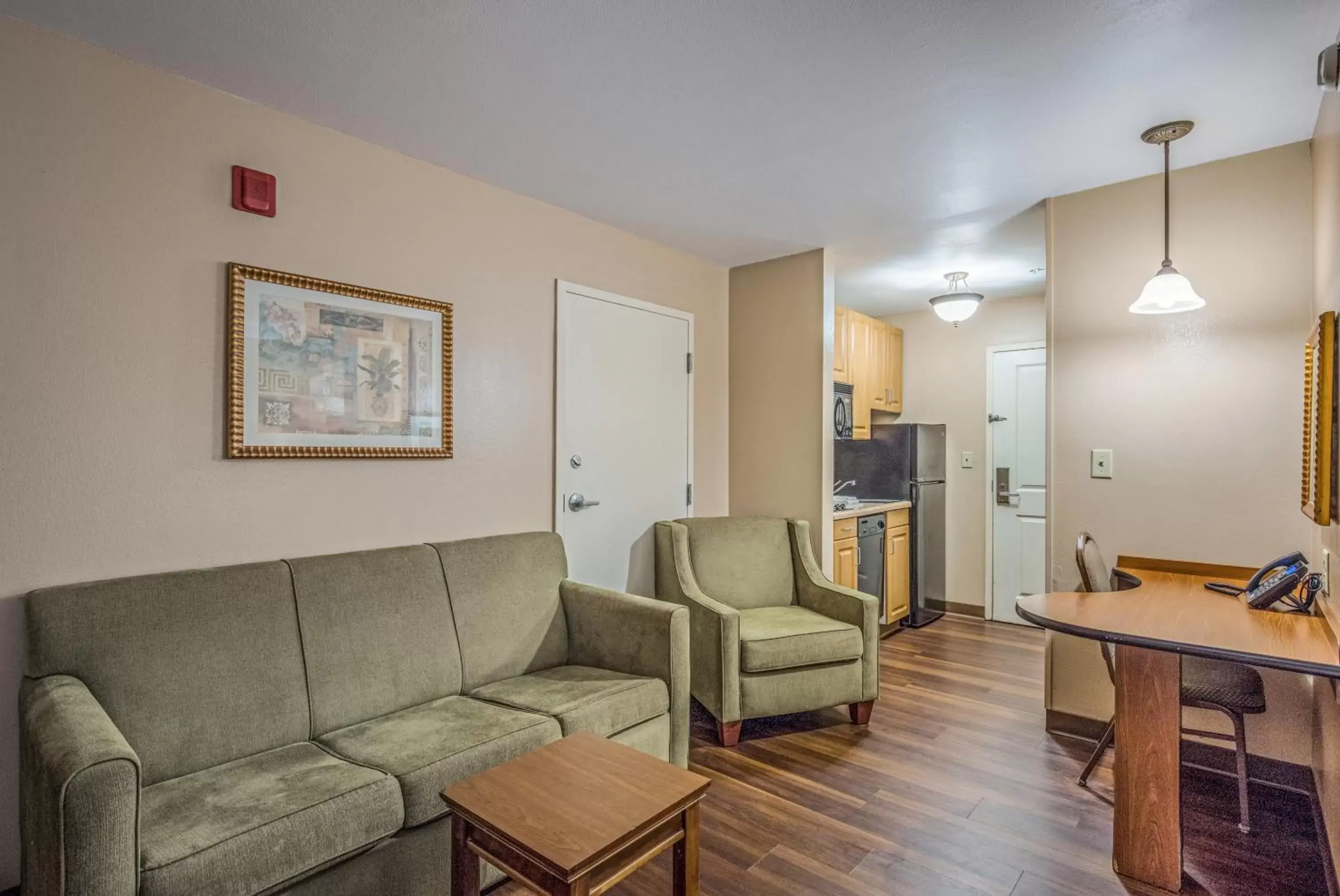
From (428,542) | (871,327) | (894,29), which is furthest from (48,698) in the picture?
(871,327)

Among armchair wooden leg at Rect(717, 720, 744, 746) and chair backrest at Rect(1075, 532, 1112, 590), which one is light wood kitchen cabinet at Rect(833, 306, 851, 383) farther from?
armchair wooden leg at Rect(717, 720, 744, 746)

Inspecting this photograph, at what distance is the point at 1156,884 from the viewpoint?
1907 millimetres

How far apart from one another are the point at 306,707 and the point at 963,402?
15.4 feet

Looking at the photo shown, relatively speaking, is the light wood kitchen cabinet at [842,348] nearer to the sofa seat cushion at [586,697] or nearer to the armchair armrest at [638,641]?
the armchair armrest at [638,641]

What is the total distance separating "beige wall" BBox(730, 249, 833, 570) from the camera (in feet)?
12.1

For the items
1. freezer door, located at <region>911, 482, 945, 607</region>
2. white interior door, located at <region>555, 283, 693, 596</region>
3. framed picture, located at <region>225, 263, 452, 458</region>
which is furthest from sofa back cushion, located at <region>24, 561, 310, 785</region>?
freezer door, located at <region>911, 482, 945, 607</region>

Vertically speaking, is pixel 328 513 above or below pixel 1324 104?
below

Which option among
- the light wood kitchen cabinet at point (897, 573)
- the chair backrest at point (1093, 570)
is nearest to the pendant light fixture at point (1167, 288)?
the chair backrest at point (1093, 570)

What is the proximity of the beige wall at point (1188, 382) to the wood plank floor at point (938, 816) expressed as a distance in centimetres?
35

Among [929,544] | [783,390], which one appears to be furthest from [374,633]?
[929,544]

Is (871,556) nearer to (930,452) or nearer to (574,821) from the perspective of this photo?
(930,452)

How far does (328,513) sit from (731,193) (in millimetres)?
2049

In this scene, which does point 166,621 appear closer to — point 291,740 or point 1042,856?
point 291,740

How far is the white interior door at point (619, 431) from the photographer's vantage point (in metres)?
3.15
